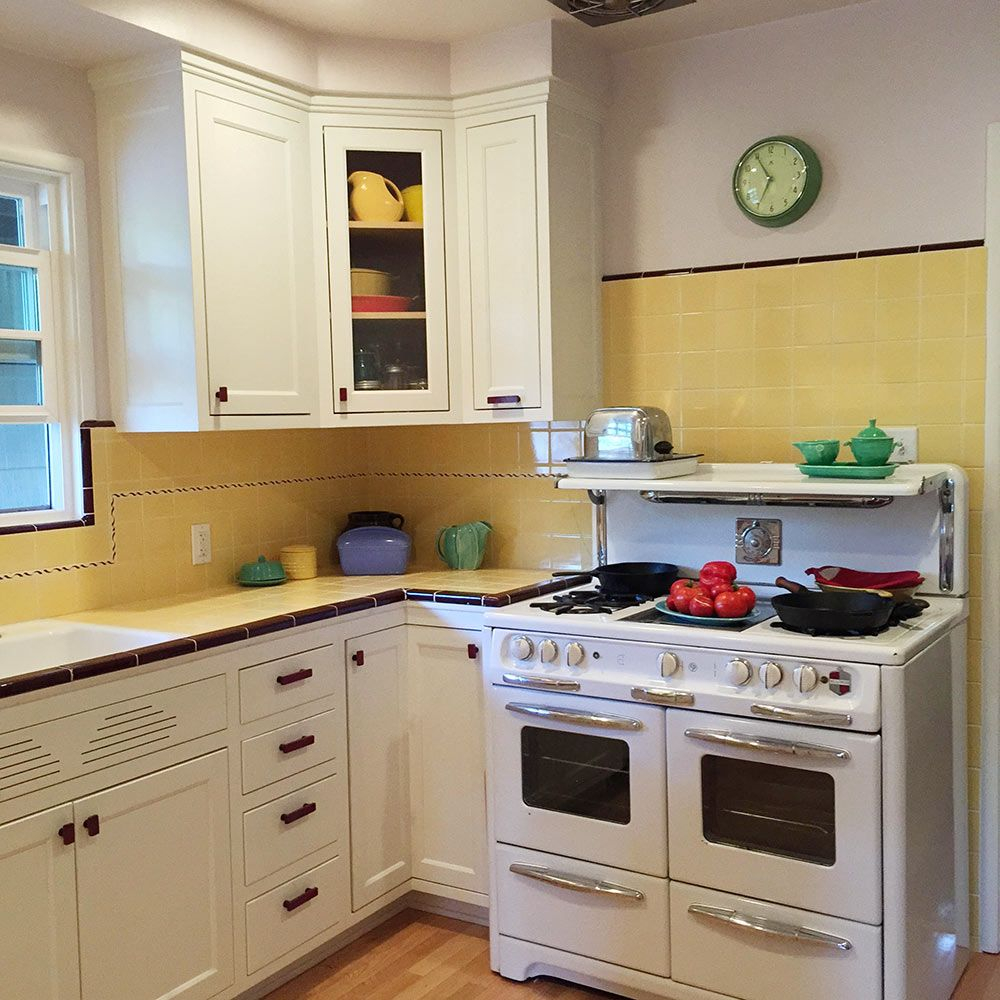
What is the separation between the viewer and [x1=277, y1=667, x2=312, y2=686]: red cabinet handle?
2.75 meters

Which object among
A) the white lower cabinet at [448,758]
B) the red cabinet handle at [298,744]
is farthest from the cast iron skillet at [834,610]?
the red cabinet handle at [298,744]

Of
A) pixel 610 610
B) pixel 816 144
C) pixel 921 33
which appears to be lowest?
pixel 610 610

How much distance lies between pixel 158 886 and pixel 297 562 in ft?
3.96

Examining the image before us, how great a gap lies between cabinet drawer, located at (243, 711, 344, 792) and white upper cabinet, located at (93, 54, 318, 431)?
2.62 feet

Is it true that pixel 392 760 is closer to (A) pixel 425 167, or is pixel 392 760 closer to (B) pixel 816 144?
(A) pixel 425 167

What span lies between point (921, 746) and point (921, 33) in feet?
5.91

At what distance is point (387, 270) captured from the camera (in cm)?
325

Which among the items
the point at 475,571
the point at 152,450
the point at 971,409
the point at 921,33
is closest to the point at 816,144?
the point at 921,33

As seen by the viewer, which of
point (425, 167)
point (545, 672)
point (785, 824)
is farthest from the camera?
point (425, 167)

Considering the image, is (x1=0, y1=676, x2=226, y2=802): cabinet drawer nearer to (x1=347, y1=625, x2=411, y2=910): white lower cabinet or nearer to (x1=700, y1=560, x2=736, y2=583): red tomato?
(x1=347, y1=625, x2=411, y2=910): white lower cabinet

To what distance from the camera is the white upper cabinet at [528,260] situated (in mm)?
3154

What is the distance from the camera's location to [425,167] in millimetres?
3232

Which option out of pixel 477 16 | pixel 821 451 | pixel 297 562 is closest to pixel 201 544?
pixel 297 562

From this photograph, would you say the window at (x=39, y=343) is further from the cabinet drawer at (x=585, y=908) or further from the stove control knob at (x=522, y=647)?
the cabinet drawer at (x=585, y=908)
